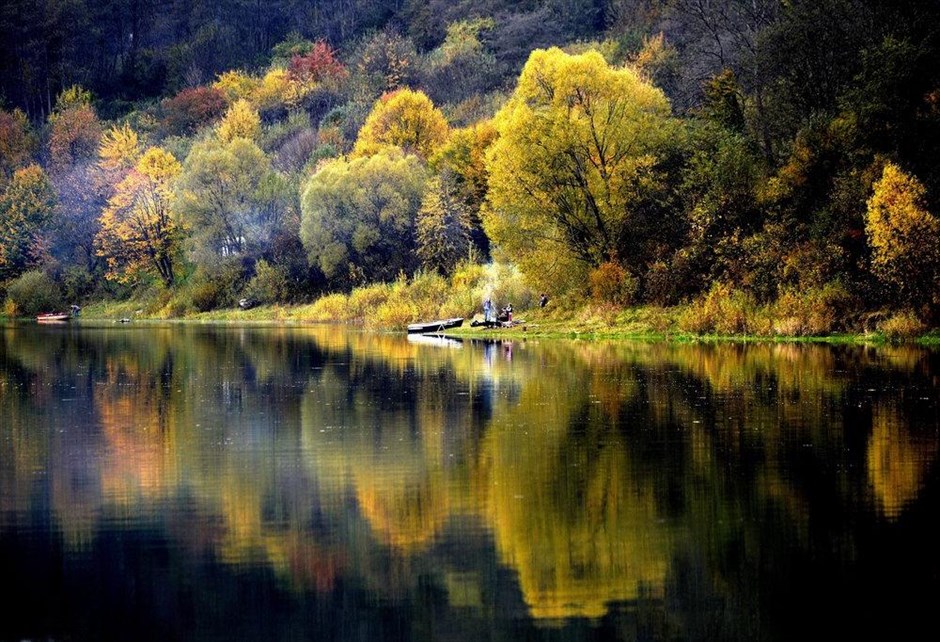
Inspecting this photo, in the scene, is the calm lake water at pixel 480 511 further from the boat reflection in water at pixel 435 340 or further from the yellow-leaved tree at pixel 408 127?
the yellow-leaved tree at pixel 408 127

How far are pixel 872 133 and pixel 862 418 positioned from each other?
25.8m

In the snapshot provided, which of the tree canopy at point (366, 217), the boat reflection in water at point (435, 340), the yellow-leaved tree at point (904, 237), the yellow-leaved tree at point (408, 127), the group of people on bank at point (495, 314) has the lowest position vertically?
the boat reflection in water at point (435, 340)

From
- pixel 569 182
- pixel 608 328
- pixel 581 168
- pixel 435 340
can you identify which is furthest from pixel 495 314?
pixel 581 168

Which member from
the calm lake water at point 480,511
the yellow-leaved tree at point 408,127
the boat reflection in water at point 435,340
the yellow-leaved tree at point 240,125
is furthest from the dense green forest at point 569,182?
the calm lake water at point 480,511

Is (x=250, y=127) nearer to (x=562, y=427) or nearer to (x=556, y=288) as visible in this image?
(x=556, y=288)

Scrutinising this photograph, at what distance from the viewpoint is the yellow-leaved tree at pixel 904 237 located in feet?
145

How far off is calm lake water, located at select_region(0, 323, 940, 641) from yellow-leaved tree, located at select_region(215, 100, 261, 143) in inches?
4190

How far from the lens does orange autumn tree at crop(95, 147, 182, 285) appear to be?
106 m

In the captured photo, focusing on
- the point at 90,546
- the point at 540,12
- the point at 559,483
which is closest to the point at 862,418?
the point at 559,483

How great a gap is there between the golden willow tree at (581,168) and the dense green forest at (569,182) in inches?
4.3

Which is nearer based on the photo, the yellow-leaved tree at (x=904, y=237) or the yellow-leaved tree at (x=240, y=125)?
the yellow-leaved tree at (x=904, y=237)

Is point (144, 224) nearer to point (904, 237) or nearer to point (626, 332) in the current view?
point (626, 332)

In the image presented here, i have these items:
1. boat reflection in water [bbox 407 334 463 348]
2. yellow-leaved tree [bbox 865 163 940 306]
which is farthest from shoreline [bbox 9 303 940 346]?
yellow-leaved tree [bbox 865 163 940 306]

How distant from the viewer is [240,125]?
140m
